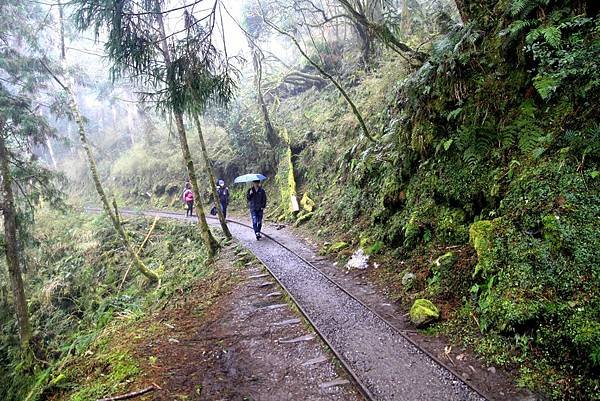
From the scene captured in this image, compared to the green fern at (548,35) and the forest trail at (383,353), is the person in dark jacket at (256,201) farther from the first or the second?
the green fern at (548,35)

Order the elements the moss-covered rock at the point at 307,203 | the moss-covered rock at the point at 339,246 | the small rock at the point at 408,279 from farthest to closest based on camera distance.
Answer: the moss-covered rock at the point at 307,203 → the moss-covered rock at the point at 339,246 → the small rock at the point at 408,279

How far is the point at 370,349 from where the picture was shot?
4691mm

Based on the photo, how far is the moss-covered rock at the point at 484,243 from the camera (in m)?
4.74

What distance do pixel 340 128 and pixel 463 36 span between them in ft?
25.5

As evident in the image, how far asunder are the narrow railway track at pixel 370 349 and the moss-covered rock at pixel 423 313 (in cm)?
34

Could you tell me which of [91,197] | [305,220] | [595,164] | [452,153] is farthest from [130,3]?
[91,197]

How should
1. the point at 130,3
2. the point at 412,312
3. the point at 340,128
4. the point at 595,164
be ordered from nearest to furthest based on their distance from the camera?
the point at 595,164 < the point at 412,312 < the point at 130,3 < the point at 340,128

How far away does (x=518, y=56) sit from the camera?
558cm

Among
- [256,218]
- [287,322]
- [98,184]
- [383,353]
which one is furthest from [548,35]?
[98,184]

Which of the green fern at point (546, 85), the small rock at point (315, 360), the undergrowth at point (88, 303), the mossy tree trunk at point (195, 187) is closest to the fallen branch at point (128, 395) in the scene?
the undergrowth at point (88, 303)

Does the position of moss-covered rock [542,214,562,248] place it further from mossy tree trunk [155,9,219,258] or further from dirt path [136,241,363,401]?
mossy tree trunk [155,9,219,258]

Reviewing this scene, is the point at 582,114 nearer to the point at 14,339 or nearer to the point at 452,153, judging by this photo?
the point at 452,153

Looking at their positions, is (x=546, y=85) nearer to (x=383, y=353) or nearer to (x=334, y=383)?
(x=383, y=353)

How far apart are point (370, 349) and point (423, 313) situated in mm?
997
